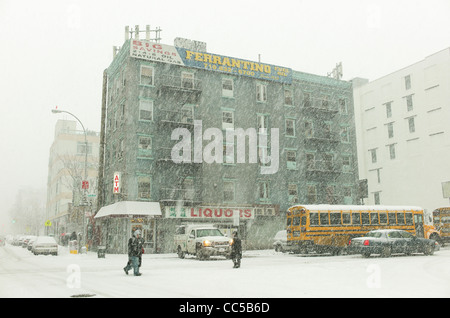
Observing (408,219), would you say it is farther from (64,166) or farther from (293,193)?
(64,166)

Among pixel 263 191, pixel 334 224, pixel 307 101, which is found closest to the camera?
pixel 334 224

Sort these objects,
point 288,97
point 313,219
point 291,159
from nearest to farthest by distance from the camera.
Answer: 1. point 313,219
2. point 291,159
3. point 288,97

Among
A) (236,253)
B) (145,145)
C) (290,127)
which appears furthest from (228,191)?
(236,253)

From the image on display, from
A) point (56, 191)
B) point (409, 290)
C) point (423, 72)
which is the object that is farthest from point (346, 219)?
point (56, 191)

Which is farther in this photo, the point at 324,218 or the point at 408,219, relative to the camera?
the point at 408,219

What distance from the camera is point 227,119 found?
121ft

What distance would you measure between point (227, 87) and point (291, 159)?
9.10 meters

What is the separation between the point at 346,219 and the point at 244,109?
52.7ft

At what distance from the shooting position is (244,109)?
1491 inches

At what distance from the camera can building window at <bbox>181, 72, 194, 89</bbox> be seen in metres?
35.5

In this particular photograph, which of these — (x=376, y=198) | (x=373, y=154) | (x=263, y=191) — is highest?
(x=373, y=154)

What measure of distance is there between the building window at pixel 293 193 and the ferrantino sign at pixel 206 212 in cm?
477

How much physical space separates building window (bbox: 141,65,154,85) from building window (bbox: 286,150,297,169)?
46.9 ft

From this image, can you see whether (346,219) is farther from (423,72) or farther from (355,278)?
(423,72)
